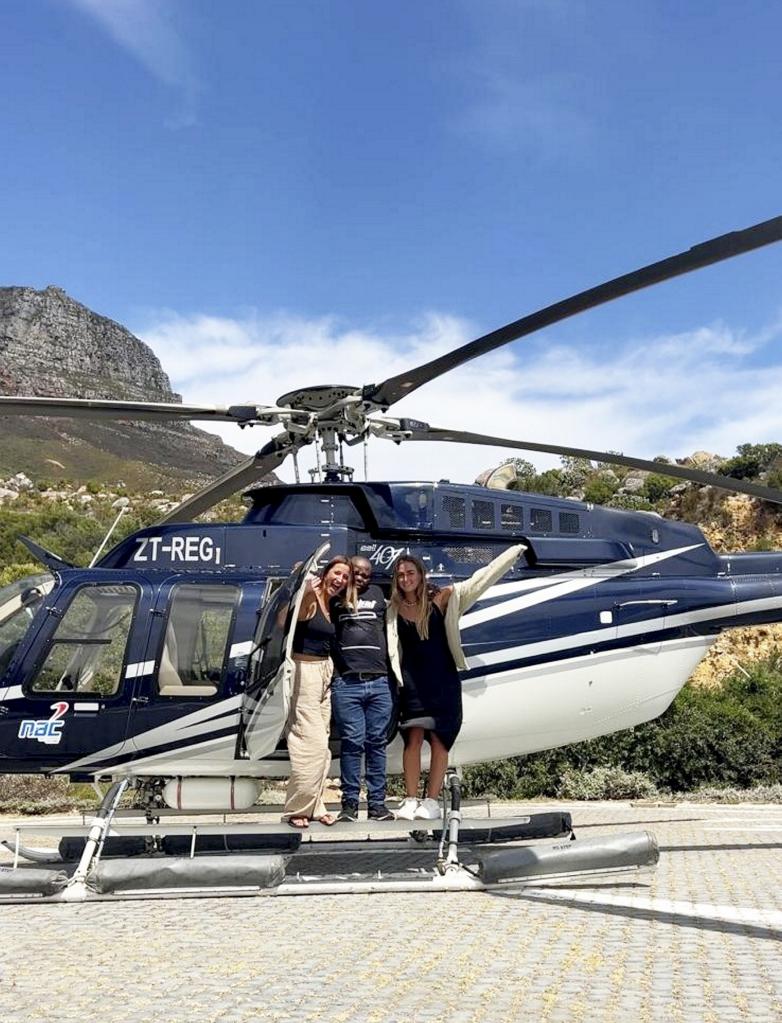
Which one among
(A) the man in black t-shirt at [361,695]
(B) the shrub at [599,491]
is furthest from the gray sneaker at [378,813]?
(B) the shrub at [599,491]

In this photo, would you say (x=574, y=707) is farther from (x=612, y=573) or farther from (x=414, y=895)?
(x=414, y=895)

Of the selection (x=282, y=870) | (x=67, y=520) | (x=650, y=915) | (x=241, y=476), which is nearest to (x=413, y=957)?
(x=650, y=915)

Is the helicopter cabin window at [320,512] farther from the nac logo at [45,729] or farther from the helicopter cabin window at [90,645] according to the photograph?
the nac logo at [45,729]

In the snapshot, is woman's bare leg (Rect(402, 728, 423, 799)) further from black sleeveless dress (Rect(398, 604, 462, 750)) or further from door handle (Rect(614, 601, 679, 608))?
door handle (Rect(614, 601, 679, 608))

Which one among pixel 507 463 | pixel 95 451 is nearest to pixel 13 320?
pixel 95 451

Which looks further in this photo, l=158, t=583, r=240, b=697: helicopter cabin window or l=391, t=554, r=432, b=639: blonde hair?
l=158, t=583, r=240, b=697: helicopter cabin window

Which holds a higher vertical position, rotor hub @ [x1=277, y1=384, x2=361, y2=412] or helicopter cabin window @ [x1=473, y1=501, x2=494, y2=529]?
rotor hub @ [x1=277, y1=384, x2=361, y2=412]

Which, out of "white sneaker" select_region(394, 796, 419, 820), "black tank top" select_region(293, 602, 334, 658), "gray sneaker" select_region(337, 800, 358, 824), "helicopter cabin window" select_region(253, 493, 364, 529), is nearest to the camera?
"gray sneaker" select_region(337, 800, 358, 824)

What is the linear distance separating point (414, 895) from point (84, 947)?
7.43ft

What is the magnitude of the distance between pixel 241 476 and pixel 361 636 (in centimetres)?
257

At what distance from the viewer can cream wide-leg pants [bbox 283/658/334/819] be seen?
262 inches

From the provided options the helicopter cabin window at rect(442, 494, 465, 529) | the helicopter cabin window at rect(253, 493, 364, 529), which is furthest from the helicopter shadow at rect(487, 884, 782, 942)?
the helicopter cabin window at rect(253, 493, 364, 529)

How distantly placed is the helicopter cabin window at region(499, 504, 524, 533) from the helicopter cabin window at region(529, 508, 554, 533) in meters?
0.13

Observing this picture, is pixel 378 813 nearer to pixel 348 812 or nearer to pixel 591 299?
pixel 348 812
